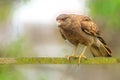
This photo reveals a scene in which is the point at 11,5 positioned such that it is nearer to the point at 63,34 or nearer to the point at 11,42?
the point at 11,42

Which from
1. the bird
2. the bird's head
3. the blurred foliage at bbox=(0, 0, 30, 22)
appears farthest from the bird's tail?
the blurred foliage at bbox=(0, 0, 30, 22)

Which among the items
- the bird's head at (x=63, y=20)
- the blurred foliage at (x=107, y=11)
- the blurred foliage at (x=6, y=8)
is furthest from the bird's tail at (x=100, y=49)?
the blurred foliage at (x=6, y=8)

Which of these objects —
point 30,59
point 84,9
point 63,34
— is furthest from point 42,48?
point 30,59

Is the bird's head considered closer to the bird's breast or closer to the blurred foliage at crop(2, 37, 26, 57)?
the bird's breast

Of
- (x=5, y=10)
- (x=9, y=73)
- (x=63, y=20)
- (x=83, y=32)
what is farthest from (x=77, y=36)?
(x=5, y=10)

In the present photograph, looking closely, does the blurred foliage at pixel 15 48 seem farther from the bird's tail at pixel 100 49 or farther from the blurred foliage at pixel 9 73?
the bird's tail at pixel 100 49
